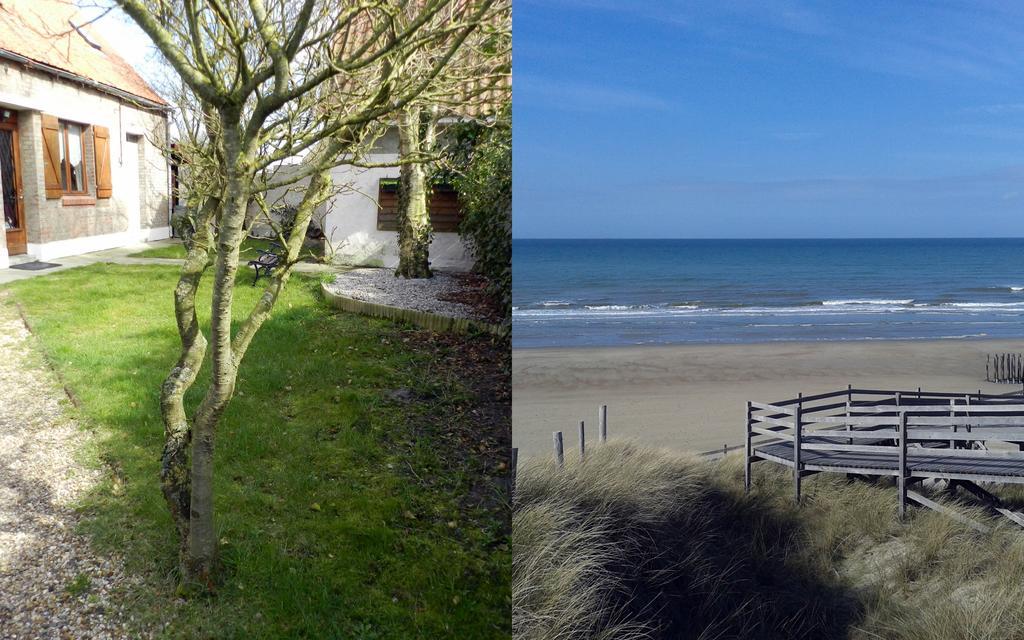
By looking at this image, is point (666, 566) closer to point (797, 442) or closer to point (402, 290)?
point (797, 442)

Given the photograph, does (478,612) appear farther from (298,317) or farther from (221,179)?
A: (221,179)

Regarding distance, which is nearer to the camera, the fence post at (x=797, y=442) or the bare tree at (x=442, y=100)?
the fence post at (x=797, y=442)

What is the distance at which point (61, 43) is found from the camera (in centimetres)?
261

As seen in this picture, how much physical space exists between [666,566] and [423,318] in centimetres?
125

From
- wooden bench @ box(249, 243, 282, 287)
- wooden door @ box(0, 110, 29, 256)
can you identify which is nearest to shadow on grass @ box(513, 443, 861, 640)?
wooden bench @ box(249, 243, 282, 287)

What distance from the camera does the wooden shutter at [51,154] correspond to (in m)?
2.66

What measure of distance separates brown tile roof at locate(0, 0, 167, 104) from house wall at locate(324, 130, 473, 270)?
660mm

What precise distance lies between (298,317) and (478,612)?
1.20 m

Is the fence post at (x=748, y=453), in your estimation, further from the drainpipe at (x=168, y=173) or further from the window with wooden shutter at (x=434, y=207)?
the drainpipe at (x=168, y=173)

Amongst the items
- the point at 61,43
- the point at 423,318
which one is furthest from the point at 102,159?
the point at 423,318

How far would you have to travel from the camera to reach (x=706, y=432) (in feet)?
9.47

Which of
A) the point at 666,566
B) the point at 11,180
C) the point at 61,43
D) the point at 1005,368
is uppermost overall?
the point at 61,43

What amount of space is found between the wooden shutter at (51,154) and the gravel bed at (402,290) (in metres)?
0.96

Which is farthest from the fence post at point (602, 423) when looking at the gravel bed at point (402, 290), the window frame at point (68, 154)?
the window frame at point (68, 154)
